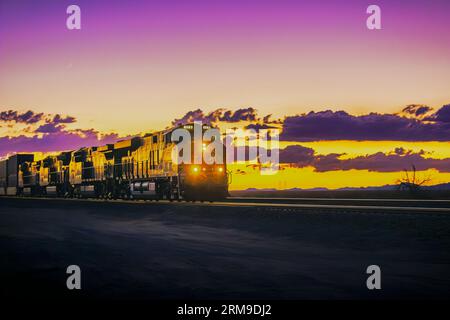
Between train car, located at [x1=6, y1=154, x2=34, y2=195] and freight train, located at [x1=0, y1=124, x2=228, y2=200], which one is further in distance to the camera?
train car, located at [x1=6, y1=154, x2=34, y2=195]

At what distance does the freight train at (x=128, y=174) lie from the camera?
125 ft

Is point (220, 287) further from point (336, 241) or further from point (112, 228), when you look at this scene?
point (112, 228)

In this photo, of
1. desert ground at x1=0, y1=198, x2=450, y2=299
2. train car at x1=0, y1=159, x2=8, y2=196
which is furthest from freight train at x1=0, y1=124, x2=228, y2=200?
desert ground at x1=0, y1=198, x2=450, y2=299

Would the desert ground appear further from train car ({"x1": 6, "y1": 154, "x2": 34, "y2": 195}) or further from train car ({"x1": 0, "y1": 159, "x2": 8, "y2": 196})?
train car ({"x1": 0, "y1": 159, "x2": 8, "y2": 196})

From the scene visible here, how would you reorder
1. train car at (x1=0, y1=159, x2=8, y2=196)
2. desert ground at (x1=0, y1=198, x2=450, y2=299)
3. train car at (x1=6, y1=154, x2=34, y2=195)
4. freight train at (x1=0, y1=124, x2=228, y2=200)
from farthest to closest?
train car at (x1=0, y1=159, x2=8, y2=196) < train car at (x1=6, y1=154, x2=34, y2=195) < freight train at (x1=0, y1=124, x2=228, y2=200) < desert ground at (x1=0, y1=198, x2=450, y2=299)

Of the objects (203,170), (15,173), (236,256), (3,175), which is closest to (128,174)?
(203,170)

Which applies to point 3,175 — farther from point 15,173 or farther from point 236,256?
point 236,256

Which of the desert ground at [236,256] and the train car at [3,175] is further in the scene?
the train car at [3,175]

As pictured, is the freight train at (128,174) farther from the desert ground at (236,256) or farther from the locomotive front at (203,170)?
the desert ground at (236,256)

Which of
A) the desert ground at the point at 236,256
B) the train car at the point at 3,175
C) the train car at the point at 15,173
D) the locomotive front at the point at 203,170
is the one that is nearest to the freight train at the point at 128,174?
the locomotive front at the point at 203,170

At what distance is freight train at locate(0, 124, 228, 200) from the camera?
38156 mm

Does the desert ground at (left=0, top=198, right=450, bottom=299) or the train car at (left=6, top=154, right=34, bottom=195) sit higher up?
the train car at (left=6, top=154, right=34, bottom=195)

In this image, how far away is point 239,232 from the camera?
22.6 meters

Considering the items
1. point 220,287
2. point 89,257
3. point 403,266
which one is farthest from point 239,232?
point 220,287
